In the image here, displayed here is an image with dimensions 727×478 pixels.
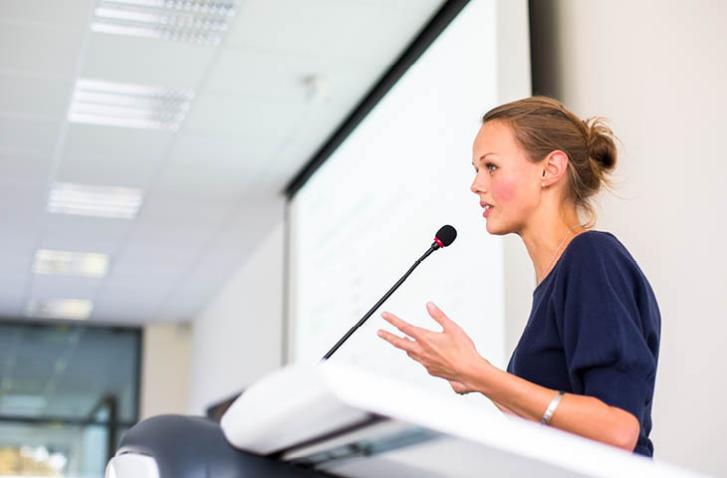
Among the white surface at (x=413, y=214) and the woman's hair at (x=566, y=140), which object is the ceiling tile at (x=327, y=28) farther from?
the woman's hair at (x=566, y=140)

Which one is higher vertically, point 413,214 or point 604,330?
point 413,214

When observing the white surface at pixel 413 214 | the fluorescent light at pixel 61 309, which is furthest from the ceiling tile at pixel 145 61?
the fluorescent light at pixel 61 309

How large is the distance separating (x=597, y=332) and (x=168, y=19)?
10.3 ft

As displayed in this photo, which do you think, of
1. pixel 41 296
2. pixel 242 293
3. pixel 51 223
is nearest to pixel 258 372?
pixel 242 293

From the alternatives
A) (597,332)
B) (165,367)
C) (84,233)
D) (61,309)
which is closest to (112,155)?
(84,233)

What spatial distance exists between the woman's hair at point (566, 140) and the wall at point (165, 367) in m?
7.88

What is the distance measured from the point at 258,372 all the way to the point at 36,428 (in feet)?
10.4

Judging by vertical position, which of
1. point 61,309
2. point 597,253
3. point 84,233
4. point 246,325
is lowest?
point 597,253

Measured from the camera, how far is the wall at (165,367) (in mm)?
9008

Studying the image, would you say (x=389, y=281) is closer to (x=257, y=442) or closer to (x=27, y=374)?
(x=257, y=442)

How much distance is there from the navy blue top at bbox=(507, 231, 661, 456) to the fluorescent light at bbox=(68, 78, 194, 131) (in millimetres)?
3489

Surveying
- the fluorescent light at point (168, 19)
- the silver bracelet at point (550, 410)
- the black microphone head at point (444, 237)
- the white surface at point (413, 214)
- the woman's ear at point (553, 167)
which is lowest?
the silver bracelet at point (550, 410)

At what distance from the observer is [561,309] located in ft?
3.85

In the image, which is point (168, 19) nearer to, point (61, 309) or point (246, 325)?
point (246, 325)
